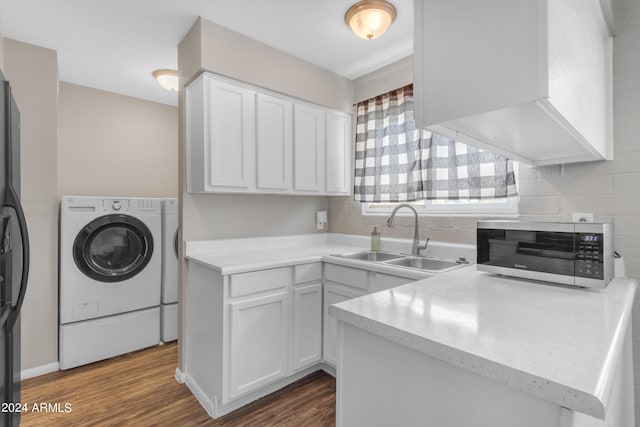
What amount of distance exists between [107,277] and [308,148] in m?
1.96

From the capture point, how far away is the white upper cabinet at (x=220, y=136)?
2.11m

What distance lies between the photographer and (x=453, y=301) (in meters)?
1.05

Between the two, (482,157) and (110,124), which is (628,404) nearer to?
(482,157)

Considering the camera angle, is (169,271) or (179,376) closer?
(179,376)

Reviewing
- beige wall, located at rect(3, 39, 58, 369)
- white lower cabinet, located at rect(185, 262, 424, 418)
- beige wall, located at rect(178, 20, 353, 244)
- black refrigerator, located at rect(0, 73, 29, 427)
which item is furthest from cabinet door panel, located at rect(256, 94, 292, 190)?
beige wall, located at rect(3, 39, 58, 369)

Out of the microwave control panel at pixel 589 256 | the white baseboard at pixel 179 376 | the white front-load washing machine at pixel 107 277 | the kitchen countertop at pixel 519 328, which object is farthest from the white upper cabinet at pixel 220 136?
the microwave control panel at pixel 589 256

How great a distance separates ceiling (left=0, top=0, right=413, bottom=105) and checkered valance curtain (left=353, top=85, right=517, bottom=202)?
42 centimetres

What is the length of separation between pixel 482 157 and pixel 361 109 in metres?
1.24

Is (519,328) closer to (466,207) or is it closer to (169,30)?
(466,207)

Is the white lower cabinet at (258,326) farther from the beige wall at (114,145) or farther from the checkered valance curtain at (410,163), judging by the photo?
the beige wall at (114,145)

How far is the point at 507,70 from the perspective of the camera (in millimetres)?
814

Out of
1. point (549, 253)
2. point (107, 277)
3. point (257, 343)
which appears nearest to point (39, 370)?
point (107, 277)

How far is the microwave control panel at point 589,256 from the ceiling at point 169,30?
63.9 inches

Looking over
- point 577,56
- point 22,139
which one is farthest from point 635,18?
point 22,139
